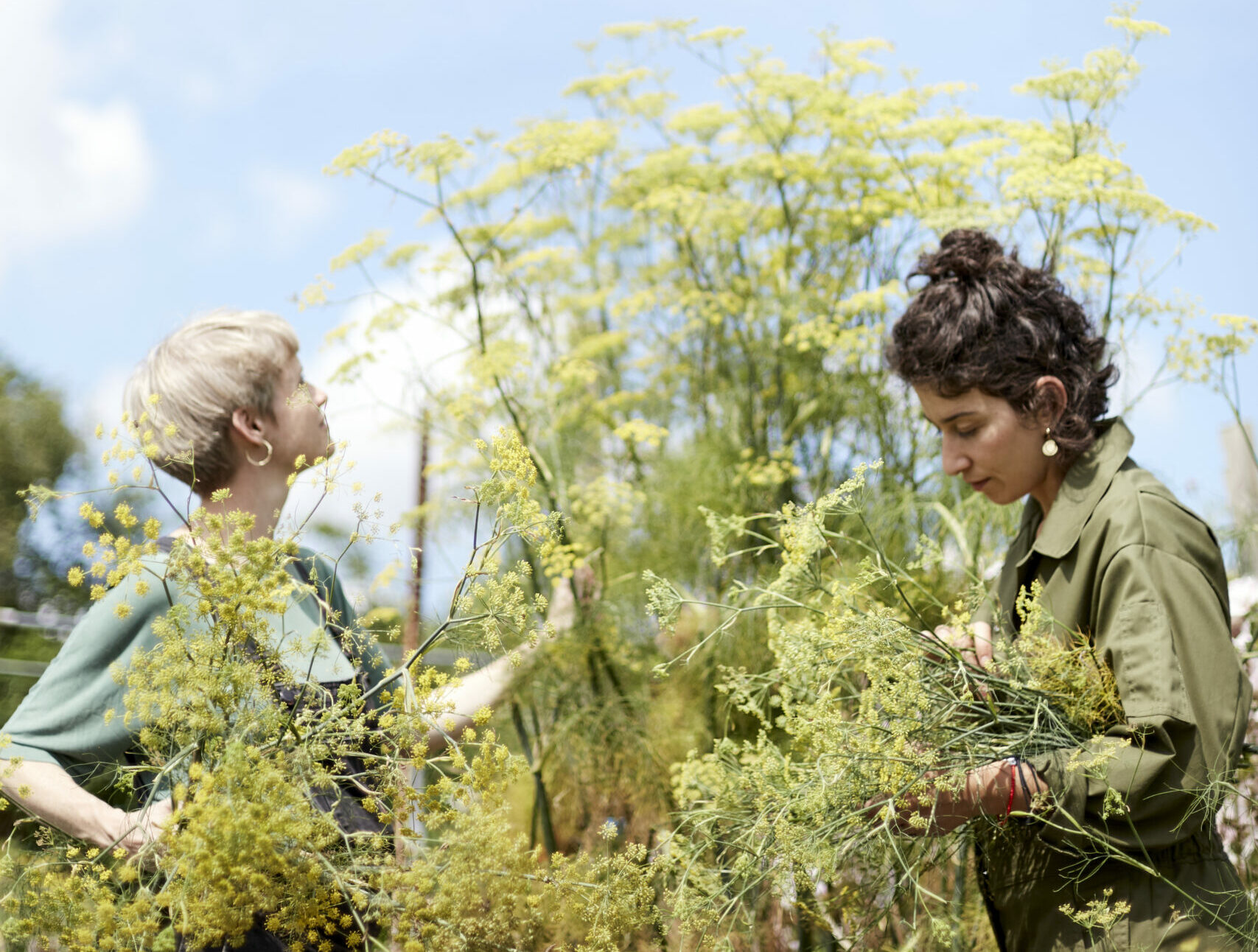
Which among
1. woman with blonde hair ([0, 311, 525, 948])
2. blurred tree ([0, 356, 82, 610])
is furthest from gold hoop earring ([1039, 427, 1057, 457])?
blurred tree ([0, 356, 82, 610])

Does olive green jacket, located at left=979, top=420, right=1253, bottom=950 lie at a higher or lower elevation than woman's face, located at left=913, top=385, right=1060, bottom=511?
lower

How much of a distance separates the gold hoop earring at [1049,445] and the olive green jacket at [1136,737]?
0.04m

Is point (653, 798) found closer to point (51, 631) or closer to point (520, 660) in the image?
point (520, 660)

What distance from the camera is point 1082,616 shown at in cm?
115

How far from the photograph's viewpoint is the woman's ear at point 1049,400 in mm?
1256

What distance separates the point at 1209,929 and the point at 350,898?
877 millimetres

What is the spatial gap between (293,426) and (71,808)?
1.57ft

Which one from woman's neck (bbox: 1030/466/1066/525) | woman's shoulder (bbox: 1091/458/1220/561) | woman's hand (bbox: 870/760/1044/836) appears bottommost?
woman's hand (bbox: 870/760/1044/836)

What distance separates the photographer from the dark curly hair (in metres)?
1.26

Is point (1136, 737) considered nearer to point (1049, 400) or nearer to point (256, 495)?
point (1049, 400)

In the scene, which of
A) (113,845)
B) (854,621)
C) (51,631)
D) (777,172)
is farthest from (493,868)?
(51,631)

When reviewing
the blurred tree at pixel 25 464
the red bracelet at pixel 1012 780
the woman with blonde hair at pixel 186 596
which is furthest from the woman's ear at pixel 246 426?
the blurred tree at pixel 25 464

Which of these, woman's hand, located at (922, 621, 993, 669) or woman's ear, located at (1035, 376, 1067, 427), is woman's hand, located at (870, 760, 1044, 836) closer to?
woman's hand, located at (922, 621, 993, 669)

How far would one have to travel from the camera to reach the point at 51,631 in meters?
3.93
